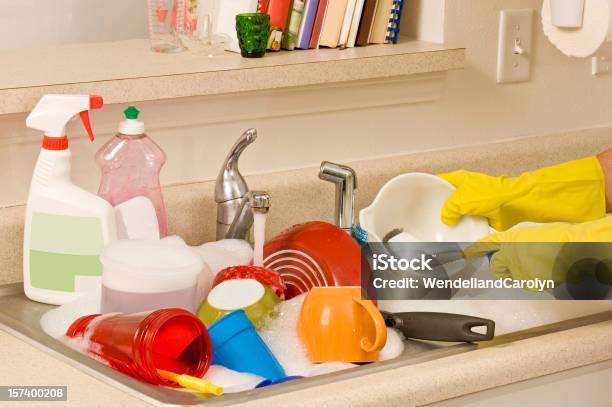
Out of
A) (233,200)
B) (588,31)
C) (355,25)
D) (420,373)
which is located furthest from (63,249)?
(588,31)

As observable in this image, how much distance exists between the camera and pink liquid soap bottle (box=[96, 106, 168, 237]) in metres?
1.42

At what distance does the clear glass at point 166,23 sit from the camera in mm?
1619

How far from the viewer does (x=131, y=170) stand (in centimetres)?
144

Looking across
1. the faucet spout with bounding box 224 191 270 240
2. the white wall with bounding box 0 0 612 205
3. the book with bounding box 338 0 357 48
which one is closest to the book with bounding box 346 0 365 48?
the book with bounding box 338 0 357 48

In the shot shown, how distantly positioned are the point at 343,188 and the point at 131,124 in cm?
30

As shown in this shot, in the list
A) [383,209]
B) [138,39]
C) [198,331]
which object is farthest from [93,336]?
[138,39]

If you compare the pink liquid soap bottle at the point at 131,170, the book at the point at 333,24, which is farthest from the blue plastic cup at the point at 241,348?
the book at the point at 333,24

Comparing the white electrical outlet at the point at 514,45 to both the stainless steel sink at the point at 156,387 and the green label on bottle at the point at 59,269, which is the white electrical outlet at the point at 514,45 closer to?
the stainless steel sink at the point at 156,387

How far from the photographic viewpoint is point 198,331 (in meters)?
1.17

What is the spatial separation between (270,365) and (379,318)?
0.13 m

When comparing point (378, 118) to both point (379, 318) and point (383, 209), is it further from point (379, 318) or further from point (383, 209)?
point (379, 318)

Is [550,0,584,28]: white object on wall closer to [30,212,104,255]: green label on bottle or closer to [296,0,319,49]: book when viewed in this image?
[296,0,319,49]: book

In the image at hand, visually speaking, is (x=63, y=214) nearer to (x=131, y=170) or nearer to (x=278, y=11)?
(x=131, y=170)

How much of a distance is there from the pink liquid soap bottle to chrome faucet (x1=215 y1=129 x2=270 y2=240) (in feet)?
0.29
